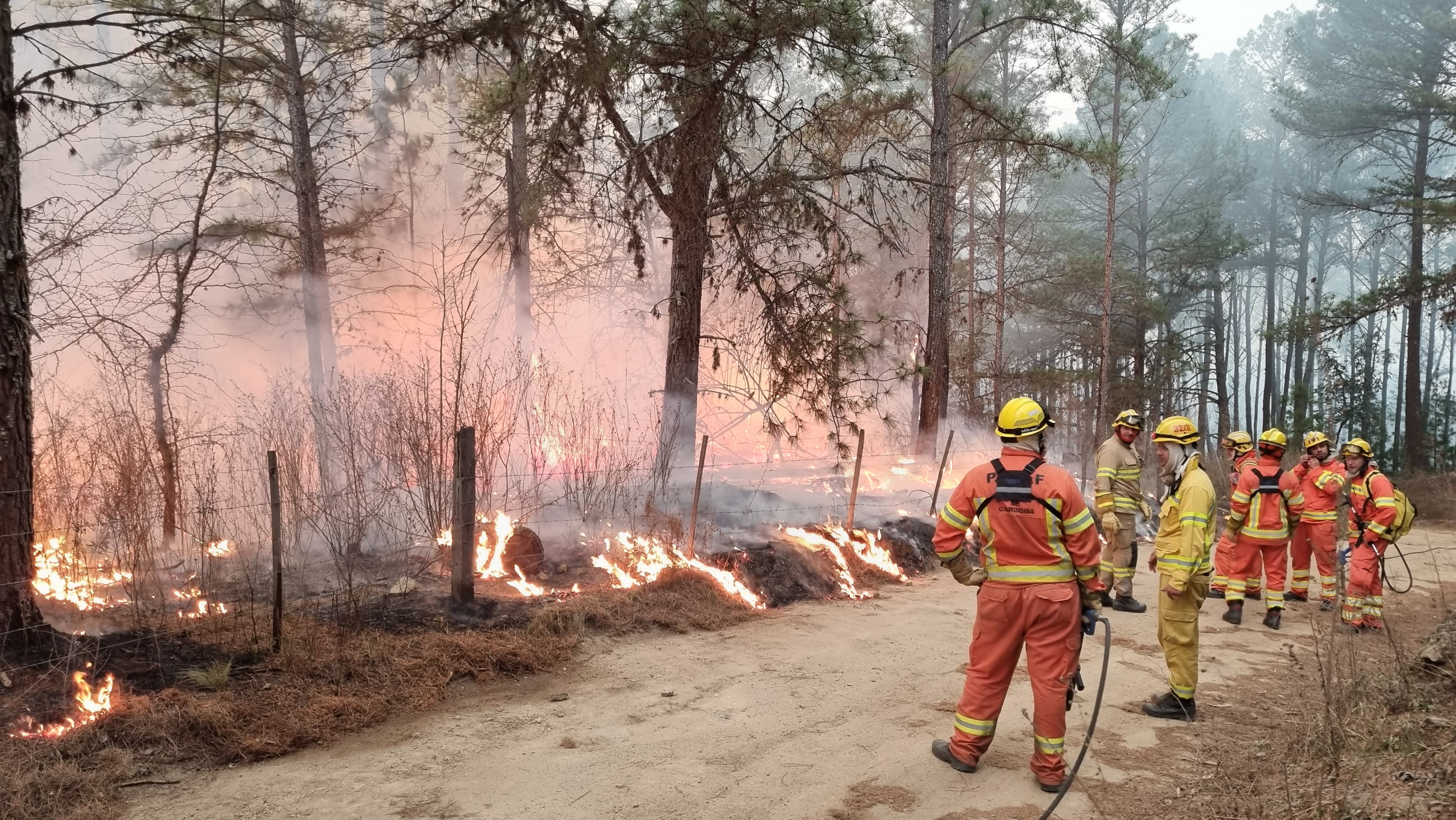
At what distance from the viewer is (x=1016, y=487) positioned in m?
4.50

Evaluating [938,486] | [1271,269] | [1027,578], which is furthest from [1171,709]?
[1271,269]

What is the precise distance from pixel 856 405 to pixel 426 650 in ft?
18.7

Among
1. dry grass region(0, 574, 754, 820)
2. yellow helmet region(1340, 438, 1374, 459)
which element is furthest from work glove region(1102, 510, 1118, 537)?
dry grass region(0, 574, 754, 820)

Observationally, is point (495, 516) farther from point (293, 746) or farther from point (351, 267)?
point (351, 267)

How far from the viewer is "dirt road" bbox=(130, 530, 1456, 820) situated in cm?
446

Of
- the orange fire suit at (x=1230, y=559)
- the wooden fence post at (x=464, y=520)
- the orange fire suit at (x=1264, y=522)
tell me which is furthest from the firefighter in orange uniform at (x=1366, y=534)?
the wooden fence post at (x=464, y=520)

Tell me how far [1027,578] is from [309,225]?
39.9ft

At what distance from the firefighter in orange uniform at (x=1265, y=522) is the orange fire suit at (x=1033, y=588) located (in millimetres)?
4965

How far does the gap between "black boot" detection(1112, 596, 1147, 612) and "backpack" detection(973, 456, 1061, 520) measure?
524cm

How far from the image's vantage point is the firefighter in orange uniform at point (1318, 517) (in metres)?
8.66

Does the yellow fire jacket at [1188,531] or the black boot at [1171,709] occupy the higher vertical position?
the yellow fire jacket at [1188,531]

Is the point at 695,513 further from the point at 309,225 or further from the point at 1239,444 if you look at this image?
the point at 309,225

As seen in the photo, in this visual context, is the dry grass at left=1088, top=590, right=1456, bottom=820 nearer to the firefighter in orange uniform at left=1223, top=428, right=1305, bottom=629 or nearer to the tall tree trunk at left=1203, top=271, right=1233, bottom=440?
the firefighter in orange uniform at left=1223, top=428, right=1305, bottom=629

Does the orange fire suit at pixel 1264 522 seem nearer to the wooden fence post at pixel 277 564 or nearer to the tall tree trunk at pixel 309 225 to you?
the wooden fence post at pixel 277 564
